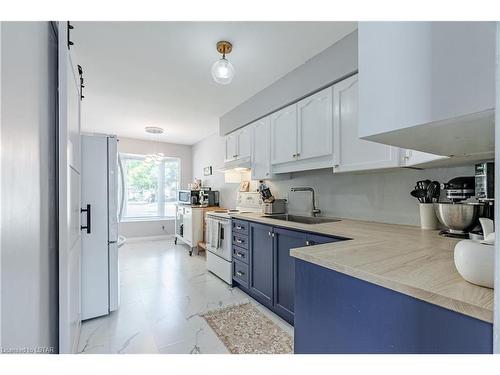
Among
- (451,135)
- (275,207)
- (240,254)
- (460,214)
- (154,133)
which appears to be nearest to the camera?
(451,135)

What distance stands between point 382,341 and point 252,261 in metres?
1.77

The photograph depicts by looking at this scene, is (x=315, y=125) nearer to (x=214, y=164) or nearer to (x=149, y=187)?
(x=214, y=164)

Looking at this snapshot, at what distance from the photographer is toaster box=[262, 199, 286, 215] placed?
9.43 ft

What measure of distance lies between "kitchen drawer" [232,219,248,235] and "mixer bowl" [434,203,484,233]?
172 centimetres

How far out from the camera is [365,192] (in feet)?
7.28

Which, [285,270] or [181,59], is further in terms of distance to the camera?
[181,59]

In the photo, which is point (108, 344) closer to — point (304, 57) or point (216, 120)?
point (304, 57)

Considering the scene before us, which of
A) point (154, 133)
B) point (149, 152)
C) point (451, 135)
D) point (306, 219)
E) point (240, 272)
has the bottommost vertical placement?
point (240, 272)

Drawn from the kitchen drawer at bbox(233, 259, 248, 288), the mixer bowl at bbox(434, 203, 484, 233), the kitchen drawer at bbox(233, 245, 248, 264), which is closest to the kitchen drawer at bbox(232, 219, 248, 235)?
the kitchen drawer at bbox(233, 245, 248, 264)

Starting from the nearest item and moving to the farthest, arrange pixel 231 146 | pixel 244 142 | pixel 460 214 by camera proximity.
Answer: pixel 460 214
pixel 244 142
pixel 231 146

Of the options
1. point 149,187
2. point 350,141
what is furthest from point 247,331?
point 149,187

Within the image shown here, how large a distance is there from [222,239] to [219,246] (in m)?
0.12

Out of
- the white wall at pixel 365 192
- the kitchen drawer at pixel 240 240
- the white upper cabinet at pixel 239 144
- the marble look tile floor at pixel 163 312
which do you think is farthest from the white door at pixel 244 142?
the marble look tile floor at pixel 163 312

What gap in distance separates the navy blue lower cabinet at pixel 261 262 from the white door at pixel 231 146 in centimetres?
135
